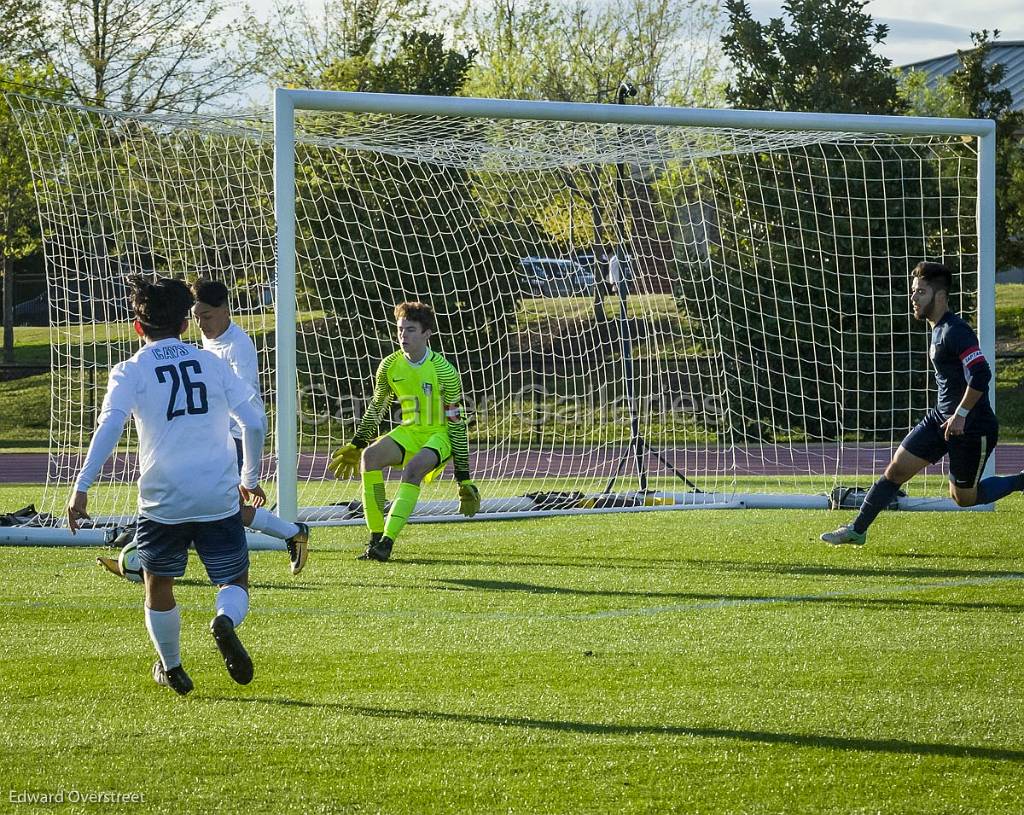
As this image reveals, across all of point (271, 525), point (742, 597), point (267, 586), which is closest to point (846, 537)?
point (742, 597)

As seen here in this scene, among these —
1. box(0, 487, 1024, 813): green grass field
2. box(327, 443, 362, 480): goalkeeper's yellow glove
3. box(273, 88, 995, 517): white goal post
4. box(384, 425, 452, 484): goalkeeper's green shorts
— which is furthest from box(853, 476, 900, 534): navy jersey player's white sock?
box(327, 443, 362, 480): goalkeeper's yellow glove

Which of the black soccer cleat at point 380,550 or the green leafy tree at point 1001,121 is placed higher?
the green leafy tree at point 1001,121

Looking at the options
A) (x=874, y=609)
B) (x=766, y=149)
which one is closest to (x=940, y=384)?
(x=874, y=609)

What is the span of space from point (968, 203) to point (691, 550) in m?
15.4

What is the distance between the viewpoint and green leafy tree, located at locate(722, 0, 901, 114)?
22828mm

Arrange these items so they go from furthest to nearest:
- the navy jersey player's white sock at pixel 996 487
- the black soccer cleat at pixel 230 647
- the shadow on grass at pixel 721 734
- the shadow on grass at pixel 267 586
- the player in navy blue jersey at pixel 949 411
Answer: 1. the navy jersey player's white sock at pixel 996 487
2. the player in navy blue jersey at pixel 949 411
3. the shadow on grass at pixel 267 586
4. the black soccer cleat at pixel 230 647
5. the shadow on grass at pixel 721 734

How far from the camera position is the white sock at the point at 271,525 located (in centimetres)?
680

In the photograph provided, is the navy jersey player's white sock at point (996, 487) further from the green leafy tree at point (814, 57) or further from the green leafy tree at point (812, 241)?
the green leafy tree at point (814, 57)

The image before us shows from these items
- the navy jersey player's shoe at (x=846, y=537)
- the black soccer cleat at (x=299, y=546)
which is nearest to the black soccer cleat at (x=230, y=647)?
the black soccer cleat at (x=299, y=546)

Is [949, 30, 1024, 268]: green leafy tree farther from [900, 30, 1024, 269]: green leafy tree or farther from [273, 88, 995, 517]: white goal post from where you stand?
[273, 88, 995, 517]: white goal post

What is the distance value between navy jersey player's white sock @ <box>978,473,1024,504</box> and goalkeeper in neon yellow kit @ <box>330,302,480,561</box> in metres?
3.46

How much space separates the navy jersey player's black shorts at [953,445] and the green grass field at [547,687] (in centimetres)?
67

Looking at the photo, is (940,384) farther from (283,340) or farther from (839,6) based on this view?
(839,6)

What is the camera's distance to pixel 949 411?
320 inches
